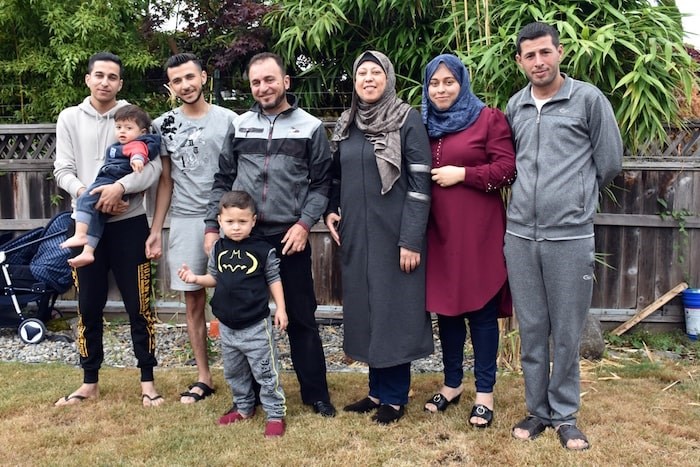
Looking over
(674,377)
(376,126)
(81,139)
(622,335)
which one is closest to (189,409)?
(81,139)

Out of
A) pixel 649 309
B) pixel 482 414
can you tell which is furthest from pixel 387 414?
pixel 649 309

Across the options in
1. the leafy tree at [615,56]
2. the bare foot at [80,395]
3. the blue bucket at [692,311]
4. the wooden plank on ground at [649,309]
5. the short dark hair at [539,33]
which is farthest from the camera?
the wooden plank on ground at [649,309]

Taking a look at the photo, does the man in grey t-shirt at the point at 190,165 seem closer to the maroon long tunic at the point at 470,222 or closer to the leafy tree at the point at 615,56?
the maroon long tunic at the point at 470,222

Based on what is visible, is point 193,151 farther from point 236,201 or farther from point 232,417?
point 232,417

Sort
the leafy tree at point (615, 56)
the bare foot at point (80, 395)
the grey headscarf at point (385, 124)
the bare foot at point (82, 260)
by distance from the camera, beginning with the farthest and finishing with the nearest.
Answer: the leafy tree at point (615, 56), the bare foot at point (80, 395), the bare foot at point (82, 260), the grey headscarf at point (385, 124)

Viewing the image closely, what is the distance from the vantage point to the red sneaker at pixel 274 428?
9.94 feet

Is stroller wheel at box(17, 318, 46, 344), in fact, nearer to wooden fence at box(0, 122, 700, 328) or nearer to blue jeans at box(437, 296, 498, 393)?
wooden fence at box(0, 122, 700, 328)

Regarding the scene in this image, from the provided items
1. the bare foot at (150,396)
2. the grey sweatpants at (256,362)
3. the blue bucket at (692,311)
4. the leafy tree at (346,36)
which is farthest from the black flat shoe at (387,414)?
the blue bucket at (692,311)

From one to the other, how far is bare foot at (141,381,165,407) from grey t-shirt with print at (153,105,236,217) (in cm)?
99

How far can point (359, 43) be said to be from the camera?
5.56 m

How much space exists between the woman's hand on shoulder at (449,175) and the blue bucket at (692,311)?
2.96 meters

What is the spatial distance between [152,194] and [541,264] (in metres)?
3.62

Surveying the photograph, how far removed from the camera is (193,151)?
3.37m

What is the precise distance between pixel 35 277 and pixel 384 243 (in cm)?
333
